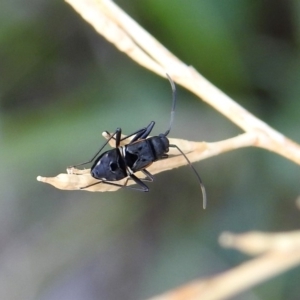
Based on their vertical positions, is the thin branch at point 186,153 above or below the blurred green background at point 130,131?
below

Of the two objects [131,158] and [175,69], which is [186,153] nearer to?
[175,69]

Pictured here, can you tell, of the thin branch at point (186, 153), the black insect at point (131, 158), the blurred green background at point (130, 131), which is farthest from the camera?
the blurred green background at point (130, 131)

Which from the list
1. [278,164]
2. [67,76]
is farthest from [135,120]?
[278,164]

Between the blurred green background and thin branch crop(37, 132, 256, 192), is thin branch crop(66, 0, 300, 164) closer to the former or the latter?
thin branch crop(37, 132, 256, 192)

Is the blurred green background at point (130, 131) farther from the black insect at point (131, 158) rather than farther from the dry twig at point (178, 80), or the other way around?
the dry twig at point (178, 80)

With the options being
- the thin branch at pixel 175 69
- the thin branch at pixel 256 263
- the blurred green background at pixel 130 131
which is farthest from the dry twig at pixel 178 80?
the blurred green background at pixel 130 131

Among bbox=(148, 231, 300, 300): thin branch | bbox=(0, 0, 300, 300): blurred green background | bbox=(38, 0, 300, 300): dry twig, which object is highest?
bbox=(0, 0, 300, 300): blurred green background

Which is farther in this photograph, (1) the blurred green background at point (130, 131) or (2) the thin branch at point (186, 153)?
(1) the blurred green background at point (130, 131)

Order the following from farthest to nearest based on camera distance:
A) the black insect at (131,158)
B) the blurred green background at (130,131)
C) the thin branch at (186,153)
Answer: the blurred green background at (130,131) → the black insect at (131,158) → the thin branch at (186,153)

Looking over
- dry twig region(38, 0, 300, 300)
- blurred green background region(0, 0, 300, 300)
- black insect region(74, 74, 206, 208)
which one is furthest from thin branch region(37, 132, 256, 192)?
blurred green background region(0, 0, 300, 300)

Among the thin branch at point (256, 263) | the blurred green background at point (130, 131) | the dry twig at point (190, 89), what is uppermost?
the blurred green background at point (130, 131)
